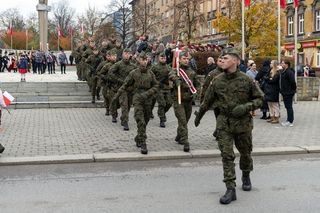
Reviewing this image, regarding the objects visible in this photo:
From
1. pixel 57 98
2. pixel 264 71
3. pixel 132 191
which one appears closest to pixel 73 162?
pixel 132 191

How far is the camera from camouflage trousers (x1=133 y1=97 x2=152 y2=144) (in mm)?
9516

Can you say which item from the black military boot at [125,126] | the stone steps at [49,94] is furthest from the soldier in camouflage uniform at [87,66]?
the black military boot at [125,126]

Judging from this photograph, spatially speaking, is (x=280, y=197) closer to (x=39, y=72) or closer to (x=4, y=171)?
(x=4, y=171)

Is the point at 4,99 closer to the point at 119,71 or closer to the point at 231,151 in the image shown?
the point at 119,71

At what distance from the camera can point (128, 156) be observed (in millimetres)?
9102

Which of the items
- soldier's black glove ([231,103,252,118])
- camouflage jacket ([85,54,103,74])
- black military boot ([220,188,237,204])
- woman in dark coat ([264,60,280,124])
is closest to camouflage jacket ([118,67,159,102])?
soldier's black glove ([231,103,252,118])

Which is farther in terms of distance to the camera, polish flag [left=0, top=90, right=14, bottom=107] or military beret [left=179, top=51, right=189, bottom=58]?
military beret [left=179, top=51, right=189, bottom=58]

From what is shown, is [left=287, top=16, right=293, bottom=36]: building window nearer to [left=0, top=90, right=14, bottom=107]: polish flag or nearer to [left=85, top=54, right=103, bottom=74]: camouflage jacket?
[left=85, top=54, right=103, bottom=74]: camouflage jacket

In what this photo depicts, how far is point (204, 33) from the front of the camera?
69625mm

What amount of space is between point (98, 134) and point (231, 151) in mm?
5997

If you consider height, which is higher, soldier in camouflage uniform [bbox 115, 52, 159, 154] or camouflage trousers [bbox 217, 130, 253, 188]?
soldier in camouflage uniform [bbox 115, 52, 159, 154]

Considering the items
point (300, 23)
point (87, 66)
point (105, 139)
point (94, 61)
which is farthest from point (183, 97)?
point (300, 23)

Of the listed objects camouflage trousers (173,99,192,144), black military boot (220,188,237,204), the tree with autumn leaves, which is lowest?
black military boot (220,188,237,204)

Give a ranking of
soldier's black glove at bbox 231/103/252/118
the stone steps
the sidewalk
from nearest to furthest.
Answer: soldier's black glove at bbox 231/103/252/118 → the sidewalk → the stone steps
